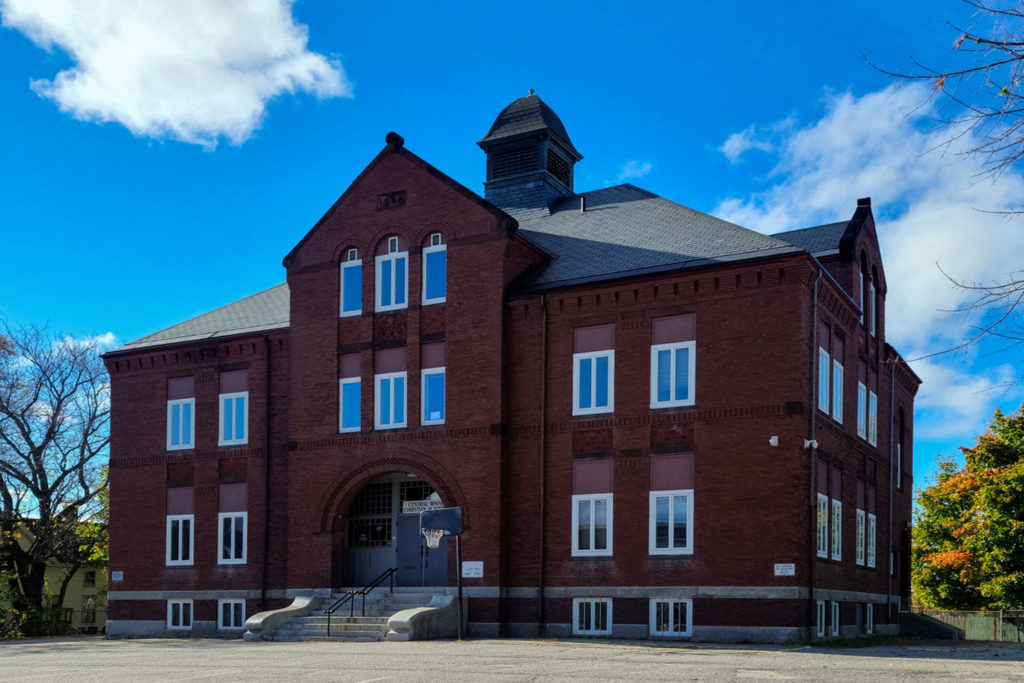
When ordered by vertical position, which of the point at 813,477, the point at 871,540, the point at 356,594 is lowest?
the point at 356,594

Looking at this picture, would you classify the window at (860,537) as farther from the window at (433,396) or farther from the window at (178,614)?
the window at (178,614)

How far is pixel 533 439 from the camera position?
29938 millimetres

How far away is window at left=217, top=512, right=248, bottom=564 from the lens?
34.3m

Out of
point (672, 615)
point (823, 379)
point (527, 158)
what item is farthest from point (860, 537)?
point (527, 158)

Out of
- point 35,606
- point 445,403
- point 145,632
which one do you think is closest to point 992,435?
point 445,403

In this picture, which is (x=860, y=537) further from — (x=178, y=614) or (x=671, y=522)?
(x=178, y=614)

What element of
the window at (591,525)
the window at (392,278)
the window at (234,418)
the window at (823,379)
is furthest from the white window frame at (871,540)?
the window at (234,418)

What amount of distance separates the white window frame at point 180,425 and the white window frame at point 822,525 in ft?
63.7

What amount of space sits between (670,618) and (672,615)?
0.09 meters

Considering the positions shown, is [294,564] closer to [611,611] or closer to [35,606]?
[611,611]

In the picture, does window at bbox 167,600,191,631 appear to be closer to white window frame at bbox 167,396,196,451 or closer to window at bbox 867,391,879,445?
white window frame at bbox 167,396,196,451

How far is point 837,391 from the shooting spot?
3058 centimetres

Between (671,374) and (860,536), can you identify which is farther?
(860,536)

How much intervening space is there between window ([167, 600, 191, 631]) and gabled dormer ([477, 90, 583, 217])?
16.4 metres
